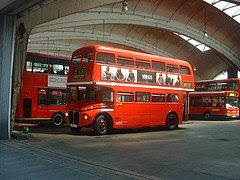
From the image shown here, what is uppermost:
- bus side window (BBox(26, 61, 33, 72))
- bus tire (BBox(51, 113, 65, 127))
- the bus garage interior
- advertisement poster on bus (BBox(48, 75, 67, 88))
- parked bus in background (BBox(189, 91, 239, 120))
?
the bus garage interior

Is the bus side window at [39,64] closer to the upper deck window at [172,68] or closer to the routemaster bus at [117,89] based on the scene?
the routemaster bus at [117,89]

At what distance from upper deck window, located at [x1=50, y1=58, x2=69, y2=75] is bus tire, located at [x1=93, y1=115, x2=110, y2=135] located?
4.88m

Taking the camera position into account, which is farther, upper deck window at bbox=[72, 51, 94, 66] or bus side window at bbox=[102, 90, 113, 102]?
bus side window at bbox=[102, 90, 113, 102]

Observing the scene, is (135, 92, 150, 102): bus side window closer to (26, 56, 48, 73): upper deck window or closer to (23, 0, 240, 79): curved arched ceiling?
(26, 56, 48, 73): upper deck window

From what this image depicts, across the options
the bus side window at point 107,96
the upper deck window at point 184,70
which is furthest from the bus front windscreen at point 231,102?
the bus side window at point 107,96

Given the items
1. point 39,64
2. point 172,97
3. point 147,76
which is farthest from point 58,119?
point 172,97

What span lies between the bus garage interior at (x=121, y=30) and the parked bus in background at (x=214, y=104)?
5.06 metres

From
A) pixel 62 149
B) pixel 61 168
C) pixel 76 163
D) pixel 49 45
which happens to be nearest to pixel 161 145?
pixel 62 149

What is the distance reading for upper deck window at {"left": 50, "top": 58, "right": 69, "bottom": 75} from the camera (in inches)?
686

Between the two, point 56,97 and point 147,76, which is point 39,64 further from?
point 147,76

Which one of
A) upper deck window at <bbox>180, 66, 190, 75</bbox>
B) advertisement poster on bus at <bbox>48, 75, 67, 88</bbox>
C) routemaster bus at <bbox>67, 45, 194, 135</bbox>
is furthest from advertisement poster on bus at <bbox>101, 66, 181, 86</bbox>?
advertisement poster on bus at <bbox>48, 75, 67, 88</bbox>

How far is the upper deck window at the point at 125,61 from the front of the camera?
1462cm

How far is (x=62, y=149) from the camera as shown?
950 cm

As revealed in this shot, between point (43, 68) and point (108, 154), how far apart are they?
9.61 metres
